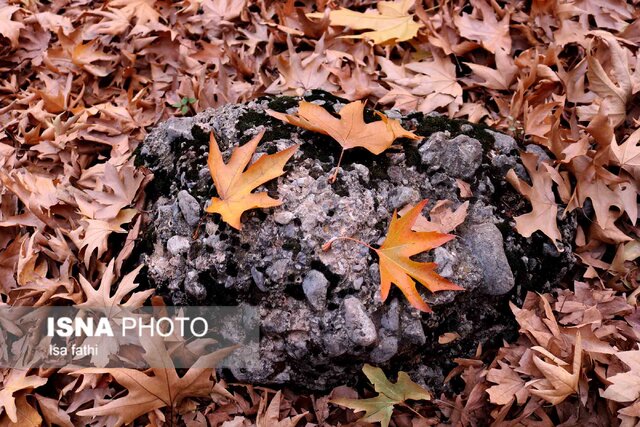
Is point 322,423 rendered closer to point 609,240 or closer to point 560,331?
point 560,331

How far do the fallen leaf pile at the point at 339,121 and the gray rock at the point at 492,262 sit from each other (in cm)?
10

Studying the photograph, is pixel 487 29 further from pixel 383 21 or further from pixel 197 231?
pixel 197 231

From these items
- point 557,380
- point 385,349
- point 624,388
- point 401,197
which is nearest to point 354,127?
point 401,197

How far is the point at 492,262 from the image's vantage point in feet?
5.67

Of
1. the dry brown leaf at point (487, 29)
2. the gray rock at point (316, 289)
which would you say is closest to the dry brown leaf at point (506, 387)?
the gray rock at point (316, 289)

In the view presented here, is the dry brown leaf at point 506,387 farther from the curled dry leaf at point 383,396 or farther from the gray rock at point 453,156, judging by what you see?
the gray rock at point 453,156

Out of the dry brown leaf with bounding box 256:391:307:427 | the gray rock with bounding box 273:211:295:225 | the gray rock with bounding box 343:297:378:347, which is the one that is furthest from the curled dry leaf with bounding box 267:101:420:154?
the dry brown leaf with bounding box 256:391:307:427

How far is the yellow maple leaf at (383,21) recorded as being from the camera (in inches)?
93.8

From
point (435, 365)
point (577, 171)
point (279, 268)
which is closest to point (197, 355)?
point (279, 268)

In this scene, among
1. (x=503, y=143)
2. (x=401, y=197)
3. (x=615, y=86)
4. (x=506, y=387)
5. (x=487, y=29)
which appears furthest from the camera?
(x=487, y=29)

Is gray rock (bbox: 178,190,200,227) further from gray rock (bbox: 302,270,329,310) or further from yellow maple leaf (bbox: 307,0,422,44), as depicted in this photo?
yellow maple leaf (bbox: 307,0,422,44)

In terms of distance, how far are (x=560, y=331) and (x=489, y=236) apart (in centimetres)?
35

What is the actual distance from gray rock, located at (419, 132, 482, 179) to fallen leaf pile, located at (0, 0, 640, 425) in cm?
15

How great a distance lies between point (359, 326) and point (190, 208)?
658 mm
